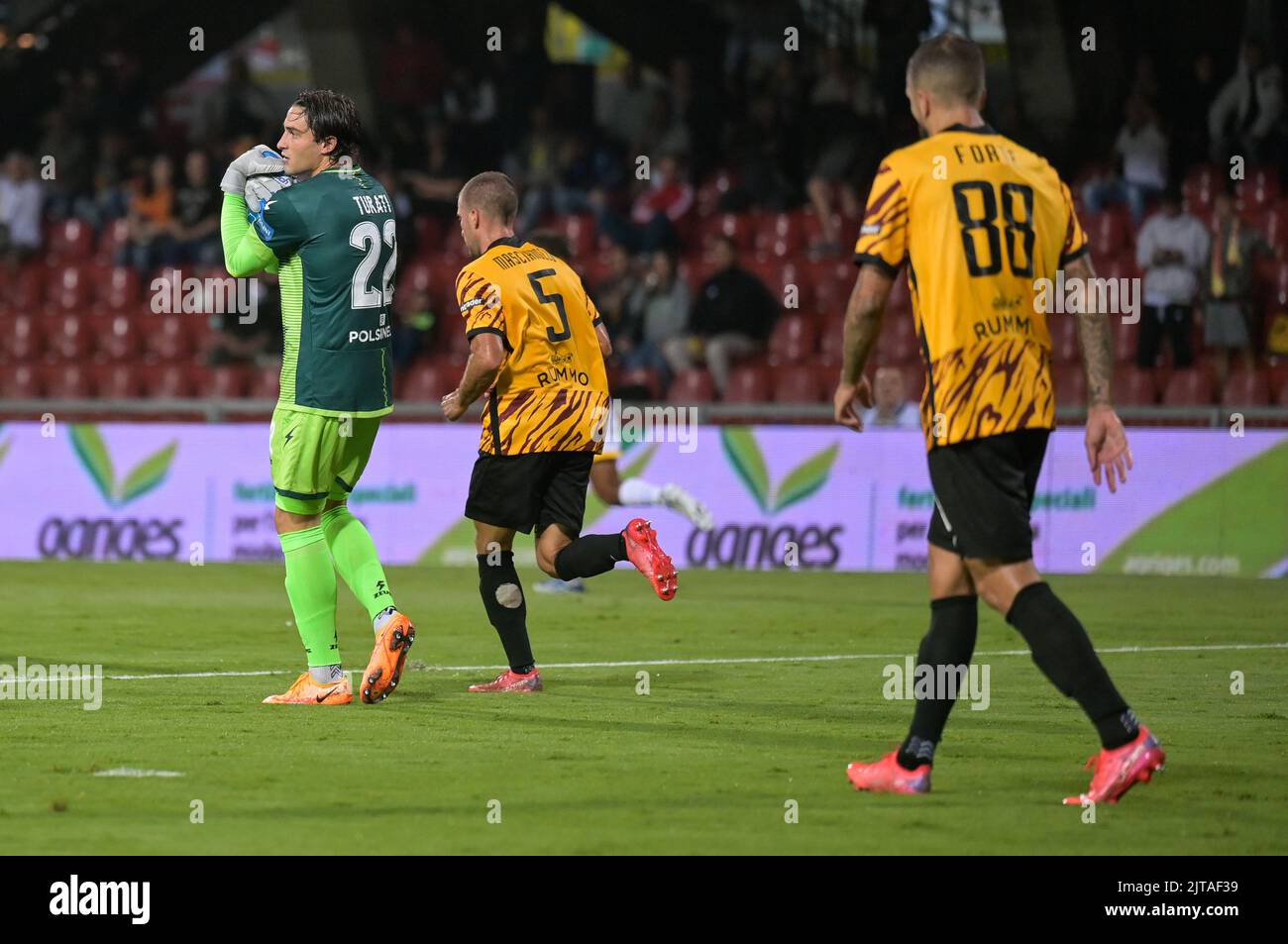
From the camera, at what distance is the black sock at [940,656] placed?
21.8 feet

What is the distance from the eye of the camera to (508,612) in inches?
374

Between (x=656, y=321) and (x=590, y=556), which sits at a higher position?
(x=656, y=321)

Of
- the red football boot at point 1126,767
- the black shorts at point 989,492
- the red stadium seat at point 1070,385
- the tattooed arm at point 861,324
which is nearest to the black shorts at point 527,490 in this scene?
the tattooed arm at point 861,324

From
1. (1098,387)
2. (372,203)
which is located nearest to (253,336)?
(372,203)

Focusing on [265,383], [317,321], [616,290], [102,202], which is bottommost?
[317,321]

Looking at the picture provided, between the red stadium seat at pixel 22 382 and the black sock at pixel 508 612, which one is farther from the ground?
the red stadium seat at pixel 22 382

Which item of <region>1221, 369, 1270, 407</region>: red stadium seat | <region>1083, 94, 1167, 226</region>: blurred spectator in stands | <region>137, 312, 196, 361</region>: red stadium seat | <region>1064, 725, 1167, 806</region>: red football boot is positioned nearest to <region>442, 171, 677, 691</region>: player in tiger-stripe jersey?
<region>1064, 725, 1167, 806</region>: red football boot

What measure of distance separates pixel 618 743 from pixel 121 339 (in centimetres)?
1584

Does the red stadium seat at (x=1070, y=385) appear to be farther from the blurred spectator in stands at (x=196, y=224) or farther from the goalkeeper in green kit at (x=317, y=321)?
the goalkeeper in green kit at (x=317, y=321)

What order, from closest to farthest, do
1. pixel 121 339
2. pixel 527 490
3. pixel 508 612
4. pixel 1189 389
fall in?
pixel 508 612, pixel 527 490, pixel 1189 389, pixel 121 339

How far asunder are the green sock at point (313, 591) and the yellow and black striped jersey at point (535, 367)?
3.64ft

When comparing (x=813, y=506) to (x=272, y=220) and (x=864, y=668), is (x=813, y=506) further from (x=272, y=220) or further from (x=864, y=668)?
(x=272, y=220)

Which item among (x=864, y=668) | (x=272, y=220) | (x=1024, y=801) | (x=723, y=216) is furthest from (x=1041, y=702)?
(x=723, y=216)

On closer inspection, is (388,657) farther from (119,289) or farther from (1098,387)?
(119,289)
